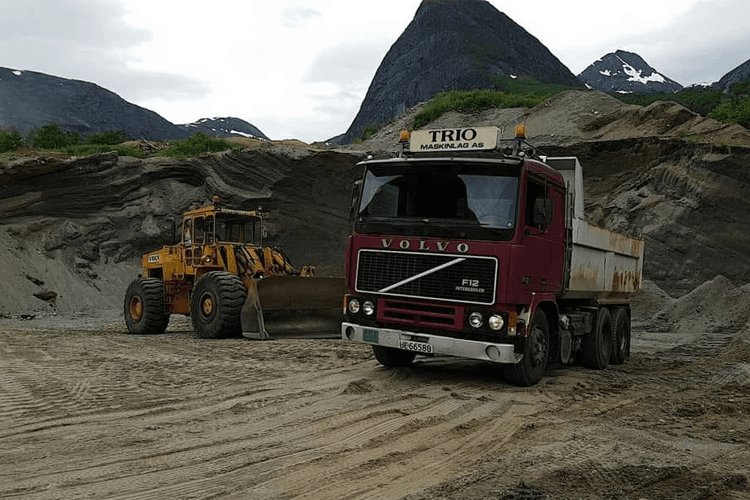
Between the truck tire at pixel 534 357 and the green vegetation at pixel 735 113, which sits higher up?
the green vegetation at pixel 735 113

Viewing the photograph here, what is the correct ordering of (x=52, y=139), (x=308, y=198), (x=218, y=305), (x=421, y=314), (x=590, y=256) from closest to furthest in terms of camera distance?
(x=421, y=314) < (x=590, y=256) < (x=218, y=305) < (x=308, y=198) < (x=52, y=139)

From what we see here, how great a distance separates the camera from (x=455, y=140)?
8688 mm

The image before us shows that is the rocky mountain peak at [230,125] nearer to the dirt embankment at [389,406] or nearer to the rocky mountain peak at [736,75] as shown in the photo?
the rocky mountain peak at [736,75]

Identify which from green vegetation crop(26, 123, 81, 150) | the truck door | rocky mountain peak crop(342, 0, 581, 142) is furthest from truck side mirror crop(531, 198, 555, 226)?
rocky mountain peak crop(342, 0, 581, 142)

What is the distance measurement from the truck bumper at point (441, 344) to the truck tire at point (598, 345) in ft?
10.7

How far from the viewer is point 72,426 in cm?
583

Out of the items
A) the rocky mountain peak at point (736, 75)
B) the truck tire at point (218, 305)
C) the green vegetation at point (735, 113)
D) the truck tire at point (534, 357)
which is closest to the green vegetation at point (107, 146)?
the truck tire at point (218, 305)

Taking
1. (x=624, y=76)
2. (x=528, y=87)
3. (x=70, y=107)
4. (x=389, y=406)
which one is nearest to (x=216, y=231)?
(x=389, y=406)

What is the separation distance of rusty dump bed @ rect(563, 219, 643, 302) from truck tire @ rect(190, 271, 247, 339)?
676 centimetres

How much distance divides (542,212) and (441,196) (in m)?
1.23

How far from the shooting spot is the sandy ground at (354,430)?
446 centimetres

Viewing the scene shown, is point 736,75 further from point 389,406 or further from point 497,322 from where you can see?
point 389,406

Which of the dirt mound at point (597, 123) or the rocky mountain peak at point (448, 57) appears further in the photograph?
the rocky mountain peak at point (448, 57)

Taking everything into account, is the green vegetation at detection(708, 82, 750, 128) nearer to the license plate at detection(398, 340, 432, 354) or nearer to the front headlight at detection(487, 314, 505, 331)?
the front headlight at detection(487, 314, 505, 331)
